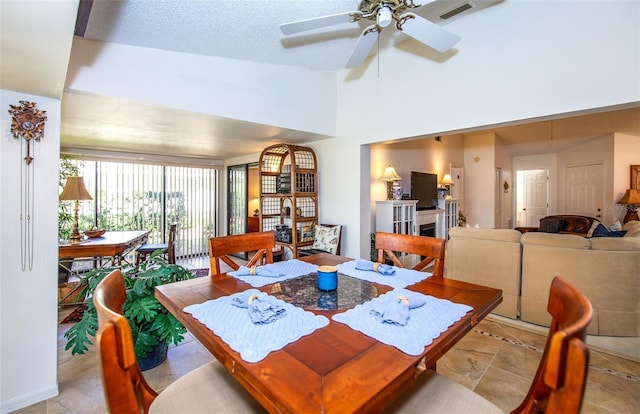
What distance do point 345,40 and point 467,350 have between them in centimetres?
318

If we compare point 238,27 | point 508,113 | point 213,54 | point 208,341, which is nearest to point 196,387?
point 208,341

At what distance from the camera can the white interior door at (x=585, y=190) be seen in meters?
6.48

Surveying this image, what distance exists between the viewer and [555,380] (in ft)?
2.13

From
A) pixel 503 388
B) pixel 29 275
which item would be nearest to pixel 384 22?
pixel 503 388

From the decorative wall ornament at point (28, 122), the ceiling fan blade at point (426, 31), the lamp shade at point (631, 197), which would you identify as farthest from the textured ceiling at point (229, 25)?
the lamp shade at point (631, 197)

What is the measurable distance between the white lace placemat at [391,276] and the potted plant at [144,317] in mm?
1300

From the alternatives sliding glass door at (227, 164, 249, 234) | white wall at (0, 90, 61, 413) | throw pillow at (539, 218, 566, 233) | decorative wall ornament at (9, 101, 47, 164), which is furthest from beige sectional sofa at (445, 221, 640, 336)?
sliding glass door at (227, 164, 249, 234)

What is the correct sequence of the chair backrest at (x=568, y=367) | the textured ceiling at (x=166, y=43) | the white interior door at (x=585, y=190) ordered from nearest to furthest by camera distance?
the chair backrest at (x=568, y=367), the textured ceiling at (x=166, y=43), the white interior door at (x=585, y=190)

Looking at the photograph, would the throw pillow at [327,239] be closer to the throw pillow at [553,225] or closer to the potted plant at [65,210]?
the potted plant at [65,210]

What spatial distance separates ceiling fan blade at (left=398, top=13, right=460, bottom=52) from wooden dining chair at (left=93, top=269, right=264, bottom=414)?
7.18 ft

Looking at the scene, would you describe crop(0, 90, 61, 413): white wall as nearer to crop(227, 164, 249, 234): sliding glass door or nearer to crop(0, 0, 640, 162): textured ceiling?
crop(0, 0, 640, 162): textured ceiling

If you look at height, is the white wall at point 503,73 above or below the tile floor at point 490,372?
above

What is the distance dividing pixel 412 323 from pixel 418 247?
3.17 feet

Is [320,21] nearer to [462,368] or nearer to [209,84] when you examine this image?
[209,84]
